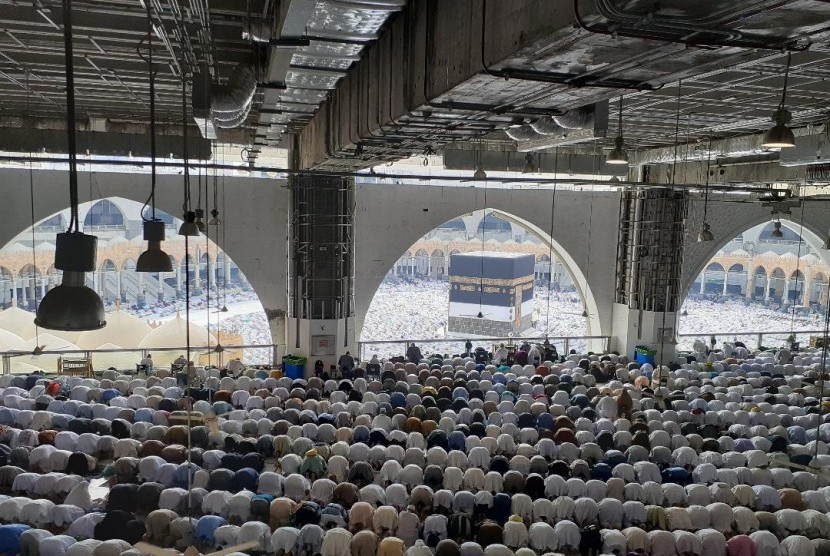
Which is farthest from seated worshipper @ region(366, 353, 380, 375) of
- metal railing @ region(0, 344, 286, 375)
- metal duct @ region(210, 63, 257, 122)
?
metal duct @ region(210, 63, 257, 122)

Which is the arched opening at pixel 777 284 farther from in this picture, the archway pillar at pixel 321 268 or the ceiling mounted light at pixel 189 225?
the ceiling mounted light at pixel 189 225

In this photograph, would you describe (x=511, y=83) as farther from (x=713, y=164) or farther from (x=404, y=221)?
(x=713, y=164)

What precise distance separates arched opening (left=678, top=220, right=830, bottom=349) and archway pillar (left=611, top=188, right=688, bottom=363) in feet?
55.8

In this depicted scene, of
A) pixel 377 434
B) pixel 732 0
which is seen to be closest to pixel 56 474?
pixel 377 434

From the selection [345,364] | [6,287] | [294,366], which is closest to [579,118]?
[345,364]

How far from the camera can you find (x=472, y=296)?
34.7 metres

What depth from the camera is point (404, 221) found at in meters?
22.8

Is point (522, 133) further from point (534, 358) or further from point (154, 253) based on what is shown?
point (534, 358)

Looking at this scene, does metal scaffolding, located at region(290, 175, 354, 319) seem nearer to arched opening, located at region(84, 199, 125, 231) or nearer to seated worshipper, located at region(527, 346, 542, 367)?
seated worshipper, located at region(527, 346, 542, 367)

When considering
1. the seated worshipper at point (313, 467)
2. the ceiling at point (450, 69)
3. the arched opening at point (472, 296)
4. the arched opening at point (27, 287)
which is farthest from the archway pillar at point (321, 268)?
the arched opening at point (27, 287)

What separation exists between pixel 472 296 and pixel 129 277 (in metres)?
20.2

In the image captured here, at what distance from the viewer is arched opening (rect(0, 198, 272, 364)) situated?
31531 millimetres

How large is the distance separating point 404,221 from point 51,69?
1268 cm

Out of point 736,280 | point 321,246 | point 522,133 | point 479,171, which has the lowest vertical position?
point 736,280
